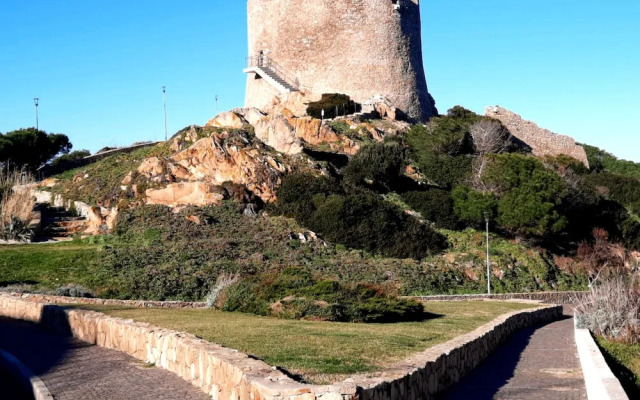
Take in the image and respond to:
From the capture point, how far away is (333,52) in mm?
53688

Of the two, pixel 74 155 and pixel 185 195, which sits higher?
pixel 74 155

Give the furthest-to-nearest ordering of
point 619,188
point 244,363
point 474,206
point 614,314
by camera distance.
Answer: point 619,188
point 474,206
point 614,314
point 244,363

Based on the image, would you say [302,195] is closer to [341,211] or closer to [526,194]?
[341,211]

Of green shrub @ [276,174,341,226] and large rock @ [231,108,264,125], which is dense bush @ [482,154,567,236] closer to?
green shrub @ [276,174,341,226]

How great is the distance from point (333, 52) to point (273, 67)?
4.20 m

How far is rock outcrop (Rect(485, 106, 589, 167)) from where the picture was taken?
58781 mm

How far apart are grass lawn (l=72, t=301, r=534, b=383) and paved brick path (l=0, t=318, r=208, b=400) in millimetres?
1091

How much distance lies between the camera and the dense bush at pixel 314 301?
16.5 metres

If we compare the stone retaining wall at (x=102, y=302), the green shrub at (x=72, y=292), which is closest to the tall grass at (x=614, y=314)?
the stone retaining wall at (x=102, y=302)

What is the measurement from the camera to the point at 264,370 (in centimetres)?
838

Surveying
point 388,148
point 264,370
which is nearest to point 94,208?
point 388,148

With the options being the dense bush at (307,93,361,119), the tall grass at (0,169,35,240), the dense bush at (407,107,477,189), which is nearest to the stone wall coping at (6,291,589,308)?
the dense bush at (407,107,477,189)

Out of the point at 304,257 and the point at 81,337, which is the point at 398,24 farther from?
the point at 81,337

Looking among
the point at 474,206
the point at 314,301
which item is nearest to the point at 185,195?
the point at 474,206
